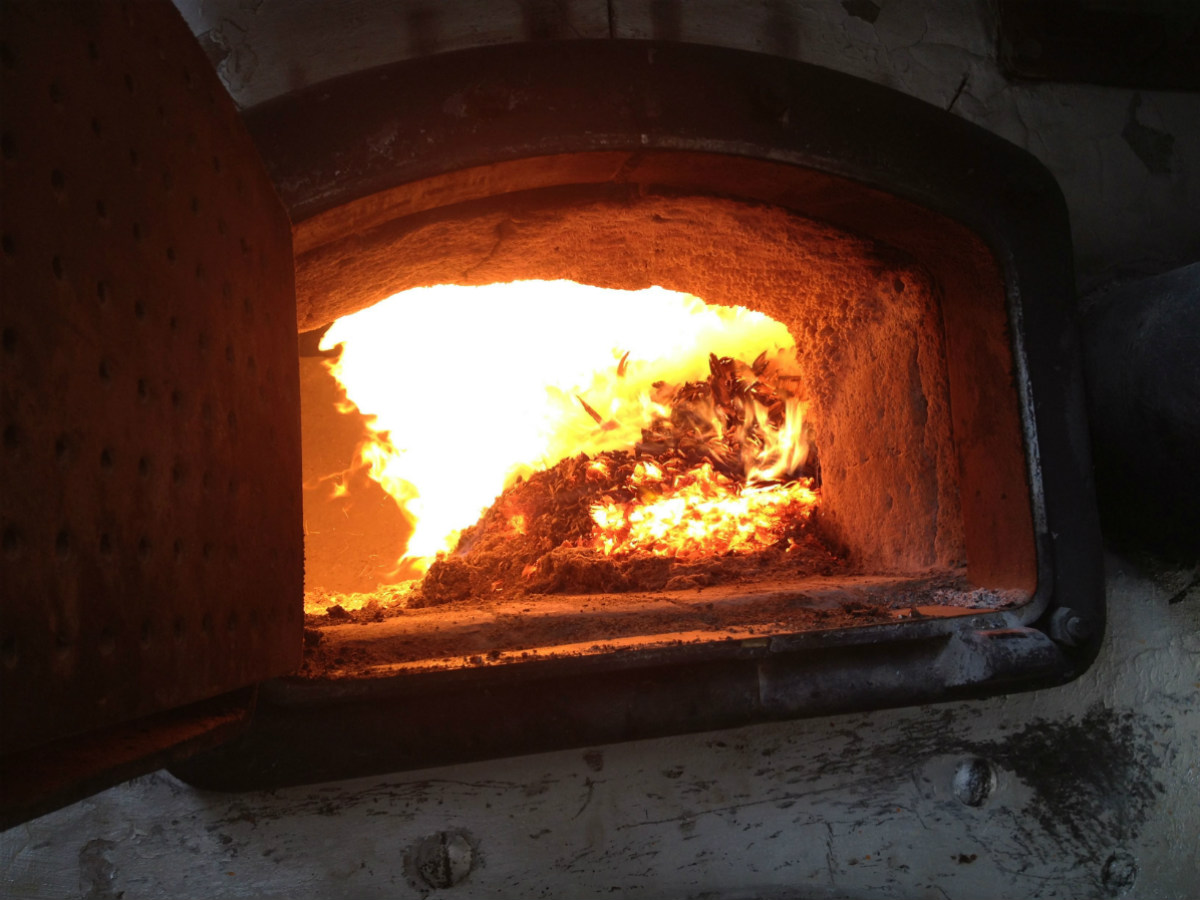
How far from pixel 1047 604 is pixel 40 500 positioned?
1.49 meters

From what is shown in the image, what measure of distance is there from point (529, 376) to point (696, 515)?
781 millimetres

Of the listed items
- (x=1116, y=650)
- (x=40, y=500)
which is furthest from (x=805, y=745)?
(x=40, y=500)

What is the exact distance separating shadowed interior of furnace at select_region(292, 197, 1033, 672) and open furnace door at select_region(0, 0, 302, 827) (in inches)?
15.9

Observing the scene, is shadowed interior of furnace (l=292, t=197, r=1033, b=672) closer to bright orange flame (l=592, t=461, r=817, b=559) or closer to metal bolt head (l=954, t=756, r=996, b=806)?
bright orange flame (l=592, t=461, r=817, b=559)

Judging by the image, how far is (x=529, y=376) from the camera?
107 inches

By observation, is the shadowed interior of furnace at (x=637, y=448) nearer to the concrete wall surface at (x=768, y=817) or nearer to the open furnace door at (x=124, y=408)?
the concrete wall surface at (x=768, y=817)

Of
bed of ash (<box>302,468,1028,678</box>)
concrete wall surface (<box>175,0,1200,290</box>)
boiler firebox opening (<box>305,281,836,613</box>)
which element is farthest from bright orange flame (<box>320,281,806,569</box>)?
concrete wall surface (<box>175,0,1200,290</box>)

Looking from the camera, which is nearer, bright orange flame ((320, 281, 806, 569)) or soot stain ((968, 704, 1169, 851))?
soot stain ((968, 704, 1169, 851))

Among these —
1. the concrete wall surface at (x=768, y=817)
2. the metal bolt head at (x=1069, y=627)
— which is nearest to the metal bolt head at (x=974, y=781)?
the concrete wall surface at (x=768, y=817)

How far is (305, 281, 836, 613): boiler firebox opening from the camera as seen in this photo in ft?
6.89

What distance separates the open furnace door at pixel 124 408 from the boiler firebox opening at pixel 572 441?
3.23 feet

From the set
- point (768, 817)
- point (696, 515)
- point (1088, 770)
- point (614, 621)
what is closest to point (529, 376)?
point (696, 515)

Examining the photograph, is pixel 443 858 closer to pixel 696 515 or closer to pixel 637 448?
pixel 696 515

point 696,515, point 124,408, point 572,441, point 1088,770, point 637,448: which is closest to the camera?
point 124,408
